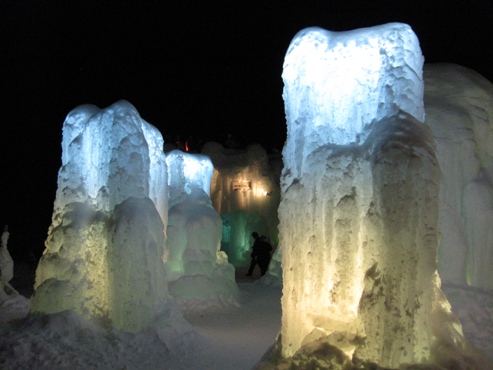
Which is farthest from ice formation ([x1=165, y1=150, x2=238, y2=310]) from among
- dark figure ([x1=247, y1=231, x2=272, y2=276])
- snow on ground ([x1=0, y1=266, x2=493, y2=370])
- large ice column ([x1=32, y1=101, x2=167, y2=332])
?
dark figure ([x1=247, y1=231, x2=272, y2=276])

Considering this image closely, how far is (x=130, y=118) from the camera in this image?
345 inches

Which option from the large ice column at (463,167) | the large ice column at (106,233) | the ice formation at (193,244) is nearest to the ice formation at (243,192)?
the ice formation at (193,244)

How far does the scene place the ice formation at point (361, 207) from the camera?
443cm

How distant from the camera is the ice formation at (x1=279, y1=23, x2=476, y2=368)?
443 cm

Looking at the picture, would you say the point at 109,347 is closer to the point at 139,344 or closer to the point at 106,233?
the point at 139,344

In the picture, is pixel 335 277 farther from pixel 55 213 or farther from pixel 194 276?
pixel 194 276

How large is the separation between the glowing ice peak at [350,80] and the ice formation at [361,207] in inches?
0.5

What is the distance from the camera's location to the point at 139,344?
7.86 meters

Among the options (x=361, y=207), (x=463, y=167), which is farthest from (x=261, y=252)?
(x=361, y=207)

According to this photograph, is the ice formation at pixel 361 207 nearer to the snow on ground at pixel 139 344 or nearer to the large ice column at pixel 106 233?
the snow on ground at pixel 139 344

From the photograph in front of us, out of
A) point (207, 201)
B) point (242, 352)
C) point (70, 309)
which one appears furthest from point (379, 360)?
point (207, 201)

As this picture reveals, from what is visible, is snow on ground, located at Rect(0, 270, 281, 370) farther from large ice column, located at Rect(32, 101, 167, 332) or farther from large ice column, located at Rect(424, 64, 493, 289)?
large ice column, located at Rect(424, 64, 493, 289)

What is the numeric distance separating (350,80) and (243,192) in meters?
19.5

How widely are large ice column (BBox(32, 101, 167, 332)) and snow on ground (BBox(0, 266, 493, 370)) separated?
0.38 metres
